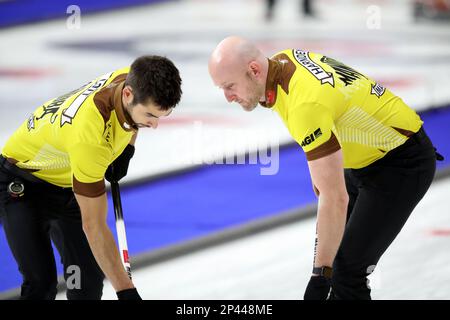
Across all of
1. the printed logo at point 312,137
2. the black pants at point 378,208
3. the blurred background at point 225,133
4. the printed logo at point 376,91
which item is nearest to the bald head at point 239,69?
the printed logo at point 312,137

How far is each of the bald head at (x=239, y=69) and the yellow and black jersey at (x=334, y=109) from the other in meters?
0.06

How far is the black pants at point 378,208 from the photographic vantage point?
16.2 ft

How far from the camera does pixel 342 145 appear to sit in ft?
16.2

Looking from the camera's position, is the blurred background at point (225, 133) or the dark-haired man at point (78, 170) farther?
the blurred background at point (225, 133)

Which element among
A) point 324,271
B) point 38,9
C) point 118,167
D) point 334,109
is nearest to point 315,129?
point 334,109

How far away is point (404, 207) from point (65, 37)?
11459 millimetres

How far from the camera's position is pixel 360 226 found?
4930 mm

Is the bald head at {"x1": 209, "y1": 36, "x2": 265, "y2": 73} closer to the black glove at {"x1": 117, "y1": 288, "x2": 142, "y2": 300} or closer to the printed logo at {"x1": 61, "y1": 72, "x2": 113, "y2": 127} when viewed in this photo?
the printed logo at {"x1": 61, "y1": 72, "x2": 113, "y2": 127}

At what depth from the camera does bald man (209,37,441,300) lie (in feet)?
14.8

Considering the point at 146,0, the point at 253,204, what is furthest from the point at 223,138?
the point at 146,0

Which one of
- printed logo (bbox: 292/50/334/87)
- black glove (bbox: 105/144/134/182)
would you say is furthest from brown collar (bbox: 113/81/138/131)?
printed logo (bbox: 292/50/334/87)

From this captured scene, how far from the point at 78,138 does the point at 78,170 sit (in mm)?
144

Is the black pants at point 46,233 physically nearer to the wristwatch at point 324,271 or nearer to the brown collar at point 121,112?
the brown collar at point 121,112

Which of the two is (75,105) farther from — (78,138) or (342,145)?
(342,145)
